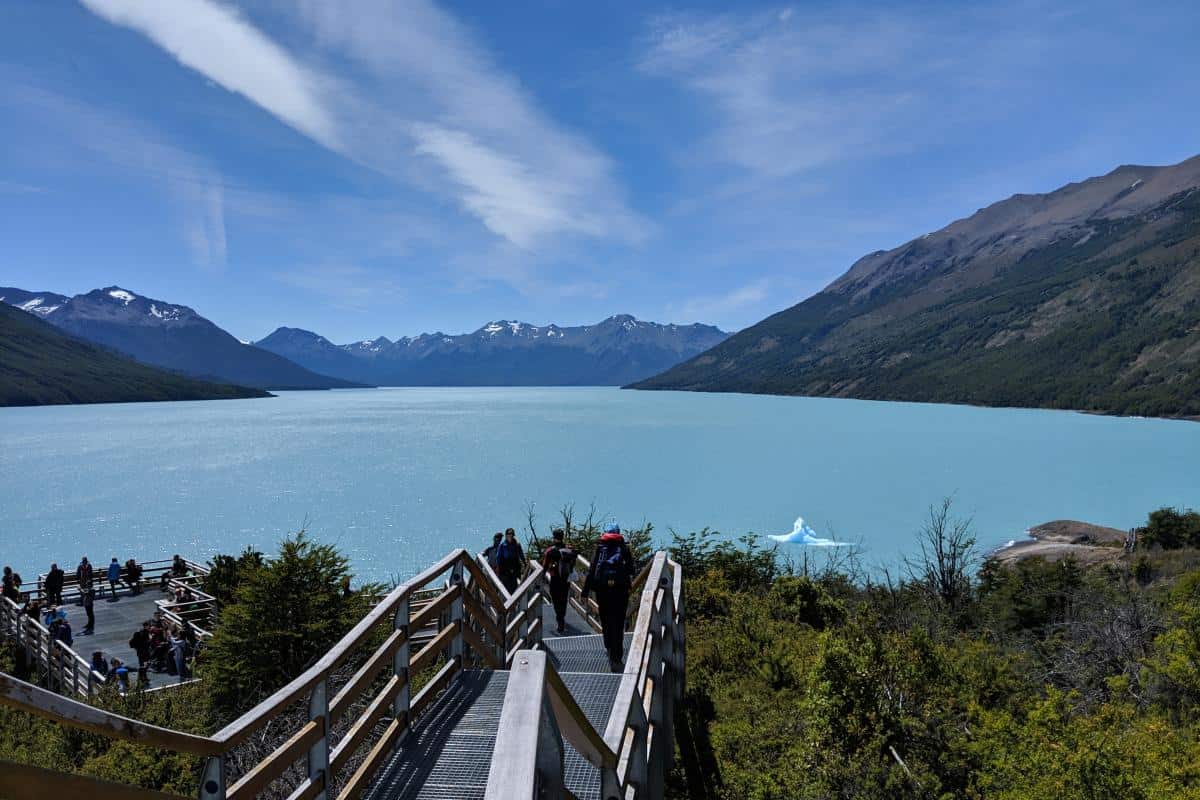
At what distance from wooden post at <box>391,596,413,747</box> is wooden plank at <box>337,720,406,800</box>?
4 cm

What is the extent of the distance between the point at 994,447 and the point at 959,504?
46.2m

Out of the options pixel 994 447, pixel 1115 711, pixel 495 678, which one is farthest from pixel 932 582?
pixel 994 447

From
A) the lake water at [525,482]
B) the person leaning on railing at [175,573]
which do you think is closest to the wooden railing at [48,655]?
the person leaning on railing at [175,573]

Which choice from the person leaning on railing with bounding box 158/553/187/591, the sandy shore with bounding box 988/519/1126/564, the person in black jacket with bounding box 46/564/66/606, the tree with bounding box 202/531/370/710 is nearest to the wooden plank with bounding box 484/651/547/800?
the tree with bounding box 202/531/370/710

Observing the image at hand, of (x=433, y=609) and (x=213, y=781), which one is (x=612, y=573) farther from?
(x=213, y=781)

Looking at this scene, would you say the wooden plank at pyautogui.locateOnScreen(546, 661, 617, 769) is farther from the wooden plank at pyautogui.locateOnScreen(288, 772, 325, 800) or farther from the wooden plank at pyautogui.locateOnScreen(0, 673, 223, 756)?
the wooden plank at pyautogui.locateOnScreen(288, 772, 325, 800)

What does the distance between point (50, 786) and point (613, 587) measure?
234 inches

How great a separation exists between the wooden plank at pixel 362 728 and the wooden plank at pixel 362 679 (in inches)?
5.4

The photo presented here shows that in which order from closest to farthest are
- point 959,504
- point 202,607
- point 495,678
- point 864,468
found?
point 495,678 < point 202,607 < point 959,504 < point 864,468

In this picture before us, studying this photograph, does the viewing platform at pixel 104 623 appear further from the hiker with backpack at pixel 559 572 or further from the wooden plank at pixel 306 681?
the wooden plank at pixel 306 681

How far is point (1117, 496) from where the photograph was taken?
6581cm

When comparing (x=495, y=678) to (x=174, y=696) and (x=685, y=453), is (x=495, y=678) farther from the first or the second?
(x=685, y=453)

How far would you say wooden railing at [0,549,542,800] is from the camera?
239 centimetres

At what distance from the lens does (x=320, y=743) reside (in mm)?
4020
